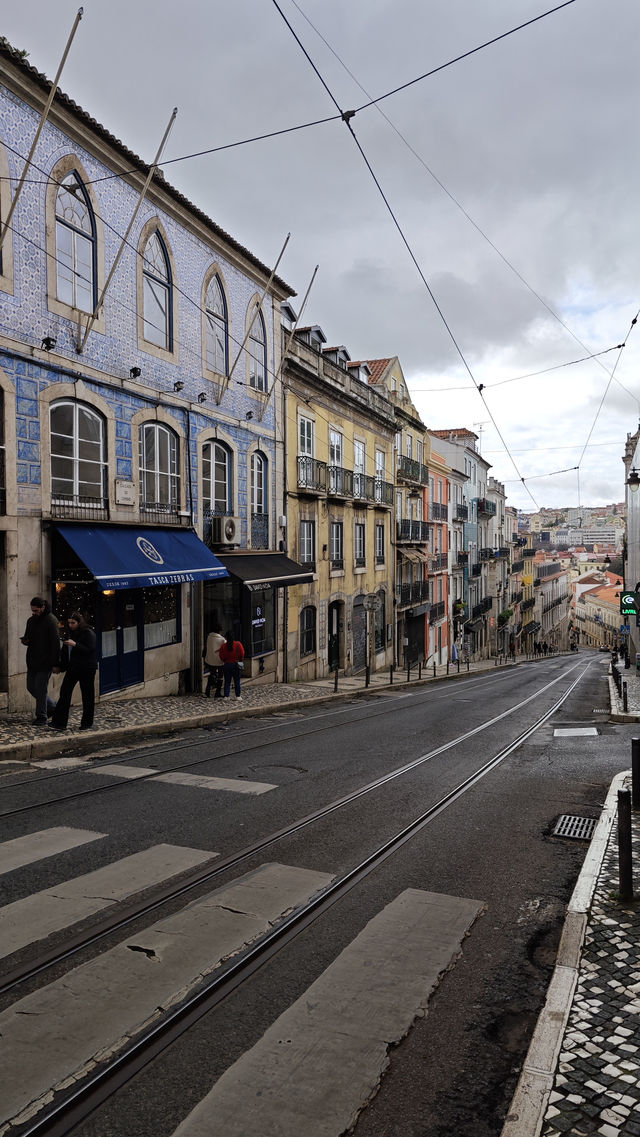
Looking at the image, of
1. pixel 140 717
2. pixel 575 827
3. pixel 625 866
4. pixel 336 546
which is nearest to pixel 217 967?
pixel 625 866

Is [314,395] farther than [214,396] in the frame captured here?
Yes

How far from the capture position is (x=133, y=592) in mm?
14367

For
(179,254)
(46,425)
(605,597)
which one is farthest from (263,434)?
(605,597)

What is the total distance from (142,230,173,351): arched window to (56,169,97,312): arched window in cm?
166

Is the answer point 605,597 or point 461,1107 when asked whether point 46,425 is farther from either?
point 605,597

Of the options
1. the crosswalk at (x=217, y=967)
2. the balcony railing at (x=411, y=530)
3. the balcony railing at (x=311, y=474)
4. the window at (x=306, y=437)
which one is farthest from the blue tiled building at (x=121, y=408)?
the balcony railing at (x=411, y=530)

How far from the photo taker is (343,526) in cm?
2597

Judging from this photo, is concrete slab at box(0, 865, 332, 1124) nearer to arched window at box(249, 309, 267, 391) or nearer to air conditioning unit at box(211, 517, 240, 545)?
air conditioning unit at box(211, 517, 240, 545)

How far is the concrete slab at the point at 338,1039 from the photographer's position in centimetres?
302

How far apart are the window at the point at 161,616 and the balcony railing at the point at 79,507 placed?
1.98 m

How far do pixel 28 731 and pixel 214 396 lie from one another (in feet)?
31.9

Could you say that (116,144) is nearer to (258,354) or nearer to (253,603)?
(258,354)

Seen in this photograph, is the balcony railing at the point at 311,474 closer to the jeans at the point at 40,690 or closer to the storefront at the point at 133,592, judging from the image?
the storefront at the point at 133,592

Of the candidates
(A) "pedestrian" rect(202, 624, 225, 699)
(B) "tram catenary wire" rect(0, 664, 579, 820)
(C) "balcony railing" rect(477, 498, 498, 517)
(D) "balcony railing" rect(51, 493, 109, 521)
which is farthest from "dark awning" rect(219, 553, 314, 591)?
(C) "balcony railing" rect(477, 498, 498, 517)
